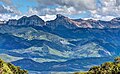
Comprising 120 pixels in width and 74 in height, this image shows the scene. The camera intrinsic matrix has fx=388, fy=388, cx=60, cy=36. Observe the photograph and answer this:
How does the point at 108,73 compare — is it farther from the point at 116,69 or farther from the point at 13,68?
the point at 13,68

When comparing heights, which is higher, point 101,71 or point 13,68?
point 13,68

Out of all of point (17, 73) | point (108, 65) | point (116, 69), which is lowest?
point (116, 69)

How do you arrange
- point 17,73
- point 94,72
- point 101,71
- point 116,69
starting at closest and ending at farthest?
point 116,69 → point 101,71 → point 94,72 → point 17,73

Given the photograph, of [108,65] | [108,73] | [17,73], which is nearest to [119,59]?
[108,65]

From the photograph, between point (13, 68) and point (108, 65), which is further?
point (13, 68)

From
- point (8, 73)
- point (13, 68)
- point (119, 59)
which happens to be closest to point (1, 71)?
point (8, 73)

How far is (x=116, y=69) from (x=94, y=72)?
17.8 meters

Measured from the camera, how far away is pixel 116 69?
89812 millimetres

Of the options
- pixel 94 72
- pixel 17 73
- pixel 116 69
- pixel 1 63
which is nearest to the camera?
pixel 116 69

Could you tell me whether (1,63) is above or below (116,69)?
above

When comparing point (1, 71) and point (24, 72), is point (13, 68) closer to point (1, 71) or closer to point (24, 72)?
point (24, 72)

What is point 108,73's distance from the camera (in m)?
91.9

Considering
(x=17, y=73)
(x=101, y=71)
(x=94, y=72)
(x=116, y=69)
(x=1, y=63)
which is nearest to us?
(x=116, y=69)

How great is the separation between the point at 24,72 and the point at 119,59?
45.4 m
